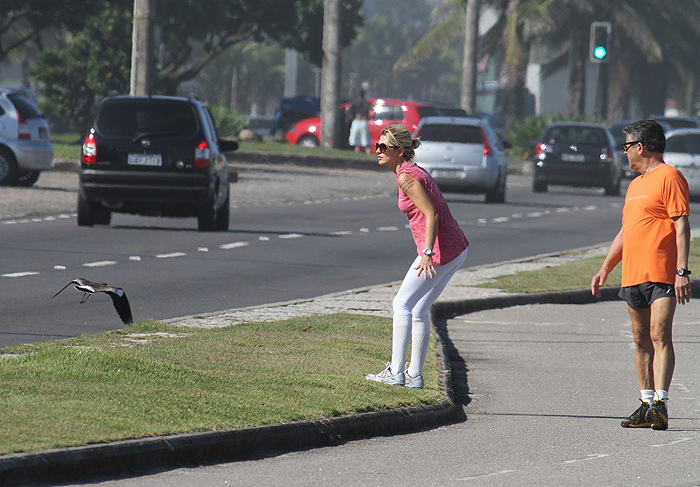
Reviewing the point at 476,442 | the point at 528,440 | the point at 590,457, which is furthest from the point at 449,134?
the point at 590,457

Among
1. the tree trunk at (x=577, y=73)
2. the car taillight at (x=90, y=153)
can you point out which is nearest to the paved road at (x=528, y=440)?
the car taillight at (x=90, y=153)

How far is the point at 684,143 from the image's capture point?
3297cm

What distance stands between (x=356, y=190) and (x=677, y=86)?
Answer: 4451cm

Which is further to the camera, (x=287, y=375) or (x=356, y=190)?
(x=356, y=190)

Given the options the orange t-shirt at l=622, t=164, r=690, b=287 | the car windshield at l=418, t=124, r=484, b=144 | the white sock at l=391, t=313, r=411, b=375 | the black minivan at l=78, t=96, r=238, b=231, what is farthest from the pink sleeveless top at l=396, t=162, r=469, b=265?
the car windshield at l=418, t=124, r=484, b=144

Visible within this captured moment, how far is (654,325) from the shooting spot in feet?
26.8

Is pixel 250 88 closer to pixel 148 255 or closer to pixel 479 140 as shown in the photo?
pixel 479 140

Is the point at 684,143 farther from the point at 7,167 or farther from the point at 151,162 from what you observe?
the point at 151,162

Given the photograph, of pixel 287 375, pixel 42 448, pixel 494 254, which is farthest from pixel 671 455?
pixel 494 254

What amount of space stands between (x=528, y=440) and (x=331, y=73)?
1426 inches

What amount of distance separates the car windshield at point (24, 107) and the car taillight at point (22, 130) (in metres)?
0.27

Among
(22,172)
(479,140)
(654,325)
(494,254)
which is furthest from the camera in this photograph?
(479,140)

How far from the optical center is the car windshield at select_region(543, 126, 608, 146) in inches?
1367

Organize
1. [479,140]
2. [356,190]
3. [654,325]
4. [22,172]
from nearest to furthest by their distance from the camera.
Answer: [654,325] → [22,172] → [479,140] → [356,190]
